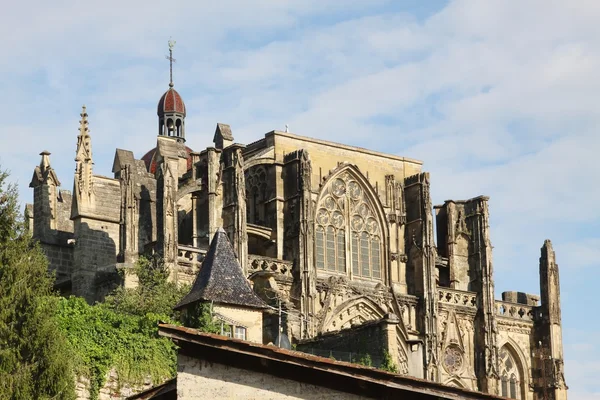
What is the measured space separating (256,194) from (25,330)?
2583 centimetres

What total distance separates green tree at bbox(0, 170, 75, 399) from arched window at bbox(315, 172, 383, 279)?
78.8 ft

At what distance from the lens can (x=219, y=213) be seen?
54594 mm

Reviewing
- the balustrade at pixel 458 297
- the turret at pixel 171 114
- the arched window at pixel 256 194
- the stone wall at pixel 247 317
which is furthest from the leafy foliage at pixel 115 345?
the turret at pixel 171 114

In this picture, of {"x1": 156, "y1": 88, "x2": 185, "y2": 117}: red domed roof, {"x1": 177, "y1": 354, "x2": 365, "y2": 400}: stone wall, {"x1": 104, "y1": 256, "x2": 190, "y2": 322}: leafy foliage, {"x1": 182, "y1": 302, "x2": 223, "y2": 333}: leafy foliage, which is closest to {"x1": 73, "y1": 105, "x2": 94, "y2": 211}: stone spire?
{"x1": 104, "y1": 256, "x2": 190, "y2": 322}: leafy foliage

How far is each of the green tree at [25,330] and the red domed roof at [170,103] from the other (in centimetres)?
5746

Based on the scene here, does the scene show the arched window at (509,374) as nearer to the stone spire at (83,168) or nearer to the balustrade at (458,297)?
the balustrade at (458,297)

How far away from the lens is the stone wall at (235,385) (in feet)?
83.1

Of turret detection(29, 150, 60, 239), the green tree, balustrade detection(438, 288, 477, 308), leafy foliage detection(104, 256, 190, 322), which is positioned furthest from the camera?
balustrade detection(438, 288, 477, 308)

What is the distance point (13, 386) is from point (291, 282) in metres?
24.1

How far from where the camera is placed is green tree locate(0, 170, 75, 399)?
31.7 metres

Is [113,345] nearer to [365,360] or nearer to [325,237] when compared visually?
[365,360]

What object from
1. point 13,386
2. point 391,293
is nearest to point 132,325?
point 13,386

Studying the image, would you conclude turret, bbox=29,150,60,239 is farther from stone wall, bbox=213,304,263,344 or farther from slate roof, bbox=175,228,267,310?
stone wall, bbox=213,304,263,344

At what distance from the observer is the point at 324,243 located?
57.9 metres
